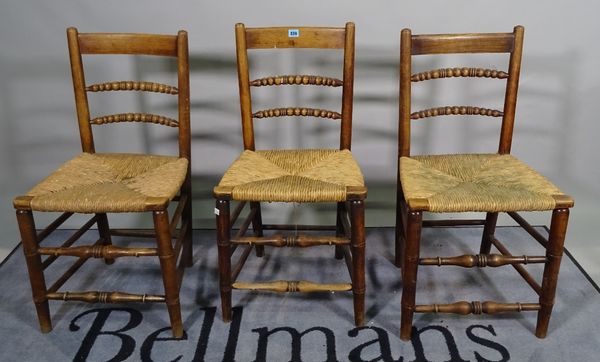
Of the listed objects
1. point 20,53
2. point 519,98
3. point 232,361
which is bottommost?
point 232,361

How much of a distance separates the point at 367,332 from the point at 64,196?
951 mm

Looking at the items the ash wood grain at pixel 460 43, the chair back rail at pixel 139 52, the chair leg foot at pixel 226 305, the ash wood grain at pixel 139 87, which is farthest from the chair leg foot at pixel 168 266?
the ash wood grain at pixel 460 43

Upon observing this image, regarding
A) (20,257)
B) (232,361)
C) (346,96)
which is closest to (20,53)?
(20,257)

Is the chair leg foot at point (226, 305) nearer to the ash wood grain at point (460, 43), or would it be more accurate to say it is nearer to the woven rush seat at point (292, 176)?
the woven rush seat at point (292, 176)

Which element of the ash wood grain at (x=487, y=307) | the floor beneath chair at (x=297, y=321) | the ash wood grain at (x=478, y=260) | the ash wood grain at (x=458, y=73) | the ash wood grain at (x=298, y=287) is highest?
the ash wood grain at (x=458, y=73)

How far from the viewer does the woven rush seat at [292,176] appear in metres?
1.49

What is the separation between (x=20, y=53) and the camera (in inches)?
79.1

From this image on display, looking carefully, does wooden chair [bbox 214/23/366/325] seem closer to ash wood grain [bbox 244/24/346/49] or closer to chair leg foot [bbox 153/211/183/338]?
ash wood grain [bbox 244/24/346/49]

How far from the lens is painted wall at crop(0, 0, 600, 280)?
1.93 meters

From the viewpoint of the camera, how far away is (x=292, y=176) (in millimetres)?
1621

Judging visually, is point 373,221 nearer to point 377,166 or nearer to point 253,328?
point 377,166

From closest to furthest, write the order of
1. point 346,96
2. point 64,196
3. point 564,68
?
point 64,196 < point 346,96 < point 564,68

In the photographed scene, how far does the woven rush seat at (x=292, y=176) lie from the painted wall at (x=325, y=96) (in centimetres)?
37

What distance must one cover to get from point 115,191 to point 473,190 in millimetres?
987
